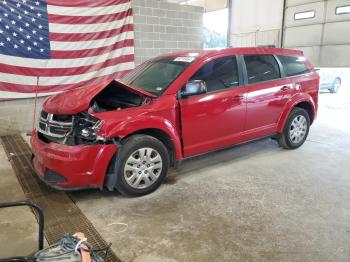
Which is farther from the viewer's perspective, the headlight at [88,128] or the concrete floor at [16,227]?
the headlight at [88,128]

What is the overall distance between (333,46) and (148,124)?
6484 mm

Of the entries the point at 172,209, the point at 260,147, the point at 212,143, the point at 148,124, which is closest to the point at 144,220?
the point at 172,209

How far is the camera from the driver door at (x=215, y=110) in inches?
131

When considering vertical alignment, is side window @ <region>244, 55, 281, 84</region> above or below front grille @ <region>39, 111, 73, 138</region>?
above

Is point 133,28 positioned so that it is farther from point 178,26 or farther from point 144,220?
point 144,220

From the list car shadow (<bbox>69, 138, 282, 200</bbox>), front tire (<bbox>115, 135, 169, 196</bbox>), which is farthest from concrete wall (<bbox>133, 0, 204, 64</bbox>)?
front tire (<bbox>115, 135, 169, 196</bbox>)

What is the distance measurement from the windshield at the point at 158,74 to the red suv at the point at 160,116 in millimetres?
16

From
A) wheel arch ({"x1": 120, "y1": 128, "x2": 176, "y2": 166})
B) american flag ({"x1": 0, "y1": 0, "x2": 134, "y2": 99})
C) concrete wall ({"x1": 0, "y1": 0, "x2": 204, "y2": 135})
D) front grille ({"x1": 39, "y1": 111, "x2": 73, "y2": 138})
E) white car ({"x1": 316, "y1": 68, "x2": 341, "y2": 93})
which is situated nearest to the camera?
front grille ({"x1": 39, "y1": 111, "x2": 73, "y2": 138})

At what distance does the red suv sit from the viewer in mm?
2809

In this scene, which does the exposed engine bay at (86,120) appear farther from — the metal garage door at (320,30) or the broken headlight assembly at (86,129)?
the metal garage door at (320,30)

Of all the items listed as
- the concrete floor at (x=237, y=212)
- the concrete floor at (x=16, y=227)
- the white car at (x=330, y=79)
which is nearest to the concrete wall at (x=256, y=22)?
the white car at (x=330, y=79)

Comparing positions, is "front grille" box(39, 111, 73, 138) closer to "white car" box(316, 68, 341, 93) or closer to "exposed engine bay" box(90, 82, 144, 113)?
"exposed engine bay" box(90, 82, 144, 113)

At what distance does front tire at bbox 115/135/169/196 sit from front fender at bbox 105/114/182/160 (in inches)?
4.3

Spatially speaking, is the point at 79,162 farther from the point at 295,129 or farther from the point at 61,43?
the point at 61,43
